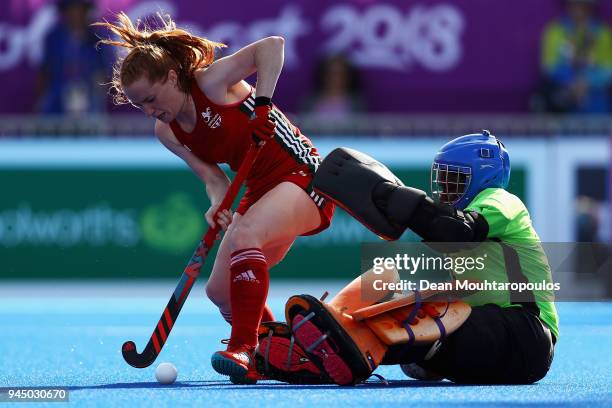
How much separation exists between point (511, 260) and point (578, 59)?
279 inches

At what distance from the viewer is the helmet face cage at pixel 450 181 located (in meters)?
4.95

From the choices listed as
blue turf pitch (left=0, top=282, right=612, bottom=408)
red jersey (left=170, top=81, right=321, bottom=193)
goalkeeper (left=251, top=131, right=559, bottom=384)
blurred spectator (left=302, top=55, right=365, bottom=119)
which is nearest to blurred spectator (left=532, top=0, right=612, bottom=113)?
blurred spectator (left=302, top=55, right=365, bottom=119)

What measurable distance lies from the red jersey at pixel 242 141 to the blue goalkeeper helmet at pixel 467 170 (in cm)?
63

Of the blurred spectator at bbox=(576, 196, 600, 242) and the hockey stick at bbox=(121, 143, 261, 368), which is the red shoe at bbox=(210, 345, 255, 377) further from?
the blurred spectator at bbox=(576, 196, 600, 242)

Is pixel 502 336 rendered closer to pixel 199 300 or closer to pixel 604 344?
pixel 604 344

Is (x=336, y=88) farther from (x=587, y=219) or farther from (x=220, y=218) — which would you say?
(x=220, y=218)

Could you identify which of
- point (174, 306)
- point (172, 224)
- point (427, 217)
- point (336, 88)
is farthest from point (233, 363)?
point (336, 88)

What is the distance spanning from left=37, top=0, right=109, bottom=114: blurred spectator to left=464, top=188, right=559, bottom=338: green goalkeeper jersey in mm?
6872

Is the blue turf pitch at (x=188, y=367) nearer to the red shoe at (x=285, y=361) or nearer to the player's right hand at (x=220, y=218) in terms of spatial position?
the red shoe at (x=285, y=361)

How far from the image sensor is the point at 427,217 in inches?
173

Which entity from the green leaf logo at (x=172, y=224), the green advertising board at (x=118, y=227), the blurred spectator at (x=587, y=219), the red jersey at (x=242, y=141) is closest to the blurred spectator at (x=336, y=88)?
the green advertising board at (x=118, y=227)

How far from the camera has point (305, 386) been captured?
4.80 m

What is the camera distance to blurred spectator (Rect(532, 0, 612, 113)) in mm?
11461

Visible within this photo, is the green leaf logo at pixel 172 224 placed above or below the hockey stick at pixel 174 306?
below
